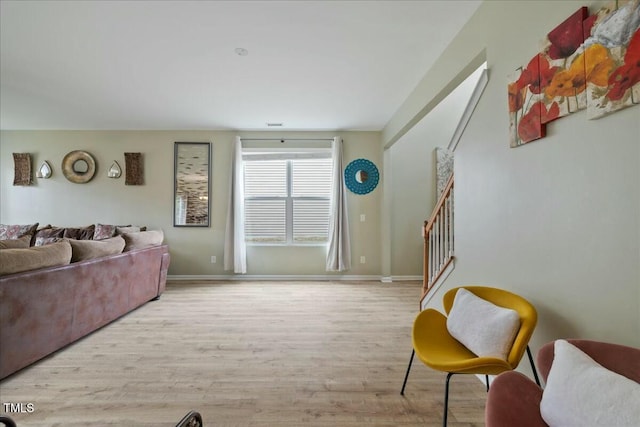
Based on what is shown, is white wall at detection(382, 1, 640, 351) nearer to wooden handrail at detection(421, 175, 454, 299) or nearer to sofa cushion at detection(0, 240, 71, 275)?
wooden handrail at detection(421, 175, 454, 299)

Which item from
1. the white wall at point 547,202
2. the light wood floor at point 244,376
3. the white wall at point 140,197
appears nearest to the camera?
the white wall at point 547,202

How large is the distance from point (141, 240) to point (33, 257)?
56.0 inches

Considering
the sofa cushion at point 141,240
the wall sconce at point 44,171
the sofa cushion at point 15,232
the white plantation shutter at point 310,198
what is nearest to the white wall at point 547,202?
the white plantation shutter at point 310,198

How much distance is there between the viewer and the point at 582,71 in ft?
3.54

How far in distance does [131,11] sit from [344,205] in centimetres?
341

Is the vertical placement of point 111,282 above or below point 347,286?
above

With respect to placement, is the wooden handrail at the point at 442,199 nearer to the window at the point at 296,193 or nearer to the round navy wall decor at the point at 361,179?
the round navy wall decor at the point at 361,179

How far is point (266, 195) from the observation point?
15.5 feet

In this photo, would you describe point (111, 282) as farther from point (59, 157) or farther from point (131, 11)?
point (59, 157)

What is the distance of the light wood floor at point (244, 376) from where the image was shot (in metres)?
1.54

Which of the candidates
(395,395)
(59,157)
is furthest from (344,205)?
(59,157)

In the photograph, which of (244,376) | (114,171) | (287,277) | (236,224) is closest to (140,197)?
(114,171)

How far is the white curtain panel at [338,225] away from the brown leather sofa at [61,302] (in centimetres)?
270

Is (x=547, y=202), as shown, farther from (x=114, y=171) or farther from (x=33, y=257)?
(x=114, y=171)
